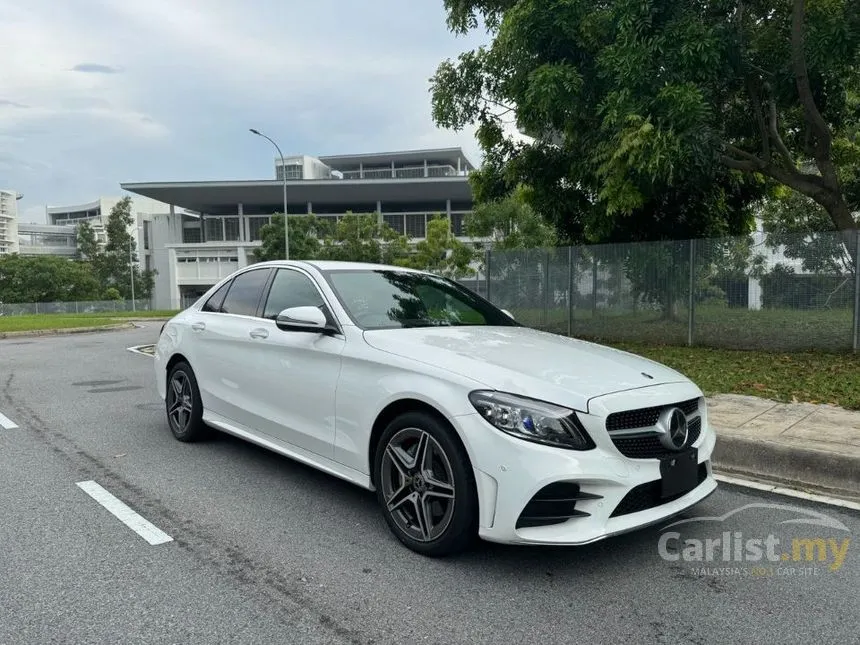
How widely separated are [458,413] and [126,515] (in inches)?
91.0

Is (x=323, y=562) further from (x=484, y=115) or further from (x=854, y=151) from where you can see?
(x=854, y=151)

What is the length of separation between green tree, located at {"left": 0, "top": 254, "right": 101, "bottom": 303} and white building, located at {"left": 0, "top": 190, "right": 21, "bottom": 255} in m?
93.1

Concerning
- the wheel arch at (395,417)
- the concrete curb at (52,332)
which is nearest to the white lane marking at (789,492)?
the wheel arch at (395,417)

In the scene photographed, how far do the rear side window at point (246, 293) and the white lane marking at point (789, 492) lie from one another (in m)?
3.81

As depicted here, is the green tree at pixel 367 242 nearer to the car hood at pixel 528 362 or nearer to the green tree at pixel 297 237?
the green tree at pixel 297 237

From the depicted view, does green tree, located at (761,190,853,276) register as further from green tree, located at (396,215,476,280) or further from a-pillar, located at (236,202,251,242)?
a-pillar, located at (236,202,251,242)

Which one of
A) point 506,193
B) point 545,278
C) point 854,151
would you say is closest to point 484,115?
point 506,193

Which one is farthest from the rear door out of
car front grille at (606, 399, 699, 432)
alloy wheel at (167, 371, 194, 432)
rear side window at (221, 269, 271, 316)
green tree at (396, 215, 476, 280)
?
green tree at (396, 215, 476, 280)

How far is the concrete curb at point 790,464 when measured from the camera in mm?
4750

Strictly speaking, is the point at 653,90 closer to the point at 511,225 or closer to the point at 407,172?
the point at 511,225

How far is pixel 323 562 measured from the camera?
11.5 ft

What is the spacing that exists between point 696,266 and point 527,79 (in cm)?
490

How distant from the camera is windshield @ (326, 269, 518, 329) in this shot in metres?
4.43

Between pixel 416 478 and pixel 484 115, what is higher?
pixel 484 115
